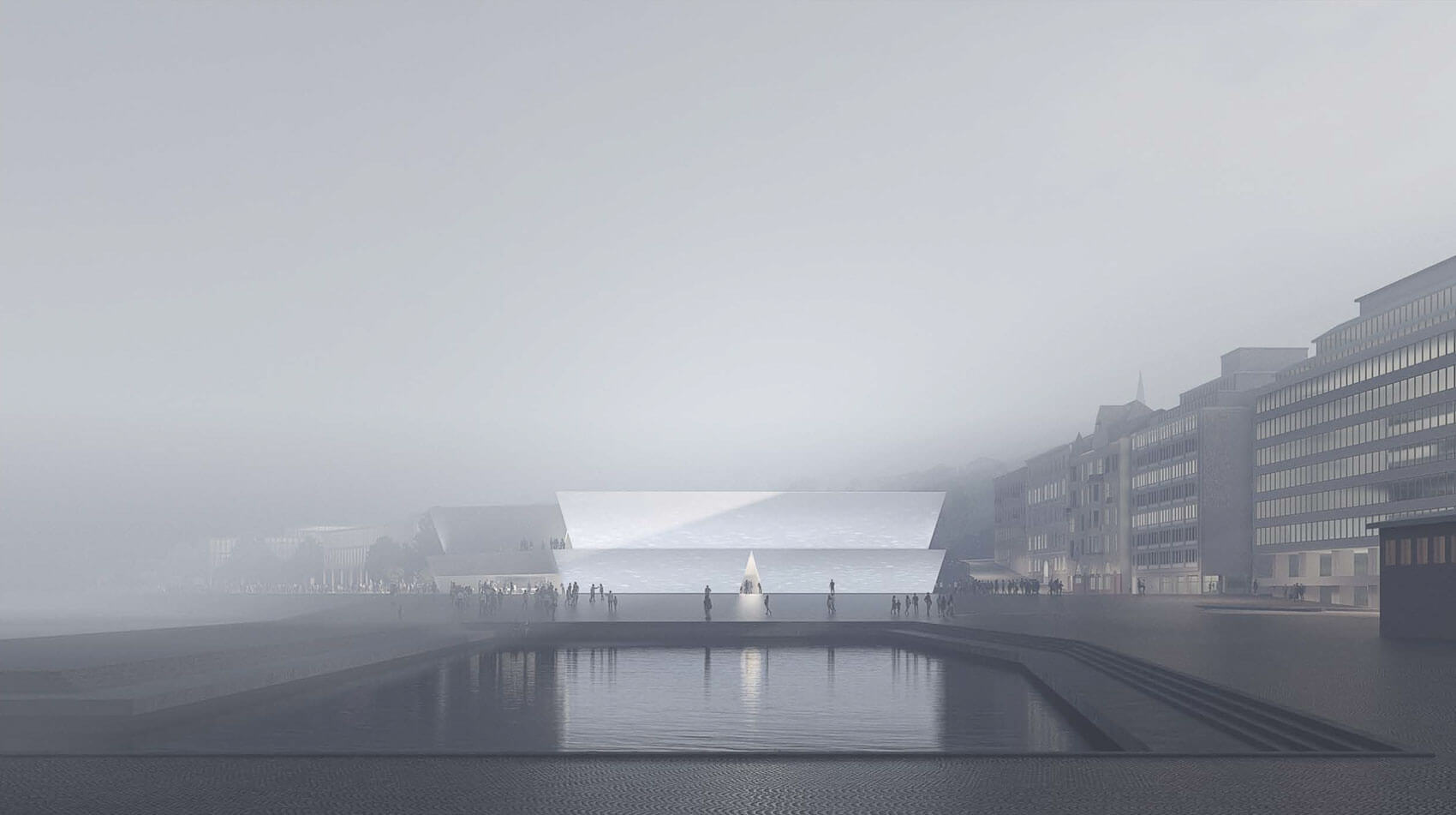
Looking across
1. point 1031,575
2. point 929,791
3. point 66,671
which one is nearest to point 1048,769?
point 929,791

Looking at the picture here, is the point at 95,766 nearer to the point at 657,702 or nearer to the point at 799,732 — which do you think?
the point at 799,732

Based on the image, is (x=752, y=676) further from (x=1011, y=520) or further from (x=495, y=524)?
(x=1011, y=520)

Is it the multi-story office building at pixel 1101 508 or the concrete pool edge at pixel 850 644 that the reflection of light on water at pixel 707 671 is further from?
the multi-story office building at pixel 1101 508

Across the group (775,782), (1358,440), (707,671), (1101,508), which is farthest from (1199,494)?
(775,782)

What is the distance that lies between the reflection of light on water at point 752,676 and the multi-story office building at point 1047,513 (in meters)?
76.7

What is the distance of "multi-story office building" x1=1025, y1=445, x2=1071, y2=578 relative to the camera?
105 meters

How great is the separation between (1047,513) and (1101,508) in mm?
11196

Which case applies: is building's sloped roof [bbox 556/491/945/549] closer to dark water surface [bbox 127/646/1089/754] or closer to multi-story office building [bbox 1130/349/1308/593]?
multi-story office building [bbox 1130/349/1308/593]

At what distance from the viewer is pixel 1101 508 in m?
97.4

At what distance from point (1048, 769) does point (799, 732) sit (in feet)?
13.9

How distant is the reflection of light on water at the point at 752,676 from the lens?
59.0 ft

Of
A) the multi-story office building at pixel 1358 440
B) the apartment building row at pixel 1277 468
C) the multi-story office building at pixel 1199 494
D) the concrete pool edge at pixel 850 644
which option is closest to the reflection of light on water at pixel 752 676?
the concrete pool edge at pixel 850 644

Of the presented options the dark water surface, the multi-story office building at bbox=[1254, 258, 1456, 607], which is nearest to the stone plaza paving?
the dark water surface

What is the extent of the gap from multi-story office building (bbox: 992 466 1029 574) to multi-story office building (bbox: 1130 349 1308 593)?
75.6 ft
